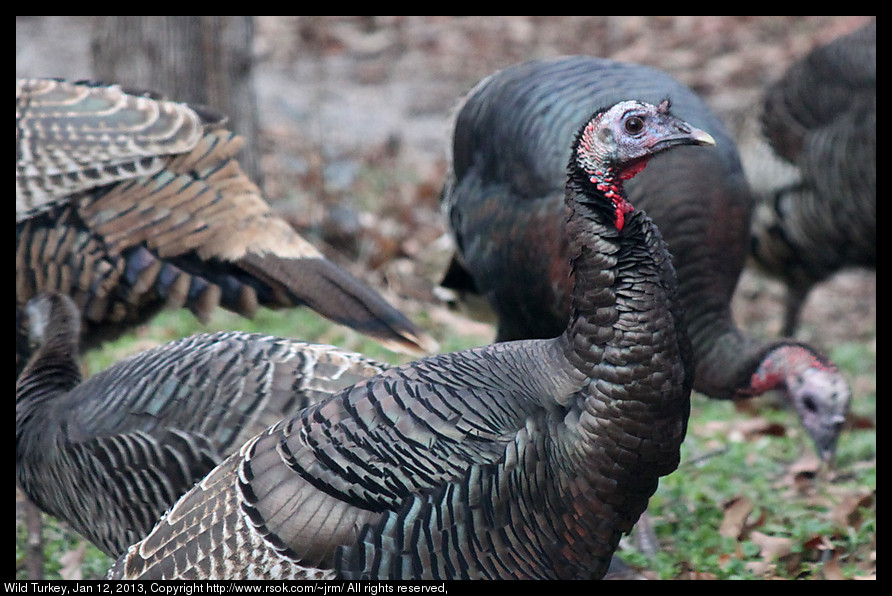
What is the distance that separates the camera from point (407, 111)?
8.91 metres

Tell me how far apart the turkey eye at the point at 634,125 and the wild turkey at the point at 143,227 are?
4.53 feet

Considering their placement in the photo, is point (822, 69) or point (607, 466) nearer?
point (607, 466)

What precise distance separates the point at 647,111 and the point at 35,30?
748 cm

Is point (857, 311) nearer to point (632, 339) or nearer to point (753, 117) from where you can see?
point (753, 117)

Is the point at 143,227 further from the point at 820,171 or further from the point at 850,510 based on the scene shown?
the point at 820,171

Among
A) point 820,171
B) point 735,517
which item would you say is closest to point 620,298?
point 735,517

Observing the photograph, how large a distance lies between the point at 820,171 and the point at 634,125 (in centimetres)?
328

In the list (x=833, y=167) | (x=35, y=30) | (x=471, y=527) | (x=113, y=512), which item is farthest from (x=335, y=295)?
(x=35, y=30)

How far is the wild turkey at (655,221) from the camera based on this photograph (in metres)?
3.68

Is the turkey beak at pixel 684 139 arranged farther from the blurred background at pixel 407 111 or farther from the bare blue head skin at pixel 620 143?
the blurred background at pixel 407 111

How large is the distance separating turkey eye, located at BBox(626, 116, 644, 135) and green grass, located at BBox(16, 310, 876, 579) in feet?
5.17

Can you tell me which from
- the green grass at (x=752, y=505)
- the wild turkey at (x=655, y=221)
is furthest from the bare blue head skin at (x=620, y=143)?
the green grass at (x=752, y=505)

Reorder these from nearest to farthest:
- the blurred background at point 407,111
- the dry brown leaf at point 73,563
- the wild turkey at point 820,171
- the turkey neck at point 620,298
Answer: the turkey neck at point 620,298 < the dry brown leaf at point 73,563 < the blurred background at point 407,111 < the wild turkey at point 820,171

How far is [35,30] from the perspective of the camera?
8742mm
